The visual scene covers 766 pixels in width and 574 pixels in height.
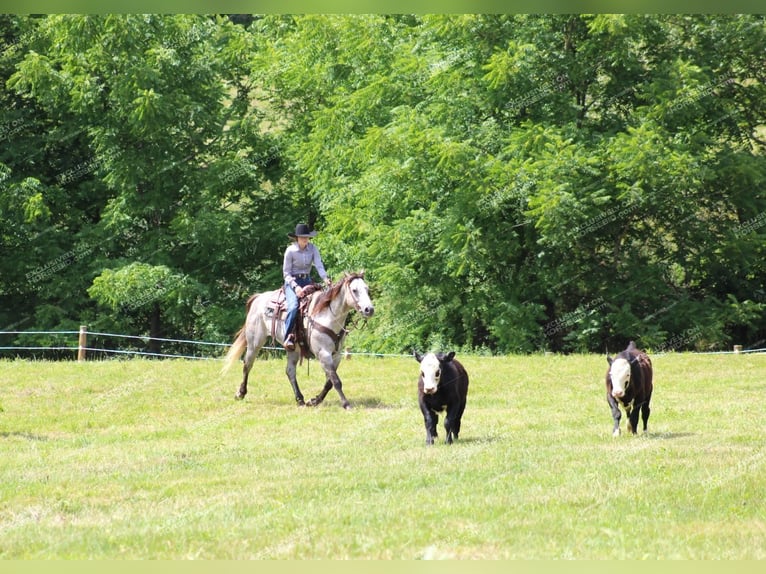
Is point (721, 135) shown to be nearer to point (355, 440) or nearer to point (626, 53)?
point (626, 53)

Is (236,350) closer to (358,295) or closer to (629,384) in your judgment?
(358,295)

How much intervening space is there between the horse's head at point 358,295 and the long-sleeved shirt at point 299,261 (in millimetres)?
952

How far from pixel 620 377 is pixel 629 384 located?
21 centimetres

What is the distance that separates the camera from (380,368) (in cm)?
2409

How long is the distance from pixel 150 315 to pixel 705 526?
31461 mm

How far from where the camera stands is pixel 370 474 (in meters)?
11.1

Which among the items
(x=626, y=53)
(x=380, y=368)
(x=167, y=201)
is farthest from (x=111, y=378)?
(x=626, y=53)

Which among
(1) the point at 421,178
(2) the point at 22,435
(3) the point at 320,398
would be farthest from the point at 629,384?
(1) the point at 421,178

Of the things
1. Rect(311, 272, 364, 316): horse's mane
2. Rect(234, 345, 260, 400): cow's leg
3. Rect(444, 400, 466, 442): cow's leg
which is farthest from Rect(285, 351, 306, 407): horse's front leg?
Rect(444, 400, 466, 442): cow's leg

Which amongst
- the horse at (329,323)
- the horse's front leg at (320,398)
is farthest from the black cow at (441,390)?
the horse's front leg at (320,398)

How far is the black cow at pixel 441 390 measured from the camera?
12609mm

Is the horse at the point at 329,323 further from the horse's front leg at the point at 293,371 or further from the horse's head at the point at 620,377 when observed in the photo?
the horse's head at the point at 620,377

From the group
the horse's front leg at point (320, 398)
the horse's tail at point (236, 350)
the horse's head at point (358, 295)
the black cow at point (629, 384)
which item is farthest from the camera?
the horse's tail at point (236, 350)

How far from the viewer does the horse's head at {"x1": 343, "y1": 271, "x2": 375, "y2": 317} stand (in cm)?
1656
